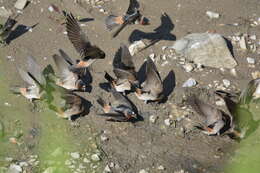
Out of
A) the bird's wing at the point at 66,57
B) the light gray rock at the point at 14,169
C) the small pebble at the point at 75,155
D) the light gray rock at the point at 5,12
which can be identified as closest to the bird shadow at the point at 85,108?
the bird's wing at the point at 66,57

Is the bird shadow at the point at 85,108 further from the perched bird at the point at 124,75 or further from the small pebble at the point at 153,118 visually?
the small pebble at the point at 153,118

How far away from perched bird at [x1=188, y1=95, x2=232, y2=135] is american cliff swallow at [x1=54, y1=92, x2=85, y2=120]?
1.35m

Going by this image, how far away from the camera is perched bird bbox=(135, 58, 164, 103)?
5.57 meters

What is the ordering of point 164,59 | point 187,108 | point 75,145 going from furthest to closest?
point 164,59, point 187,108, point 75,145

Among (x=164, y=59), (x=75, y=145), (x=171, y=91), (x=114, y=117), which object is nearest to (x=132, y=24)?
(x=164, y=59)

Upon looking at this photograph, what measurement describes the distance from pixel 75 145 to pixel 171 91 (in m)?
1.65

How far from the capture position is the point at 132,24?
7.00 m

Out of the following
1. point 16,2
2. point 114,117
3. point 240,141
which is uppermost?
point 16,2

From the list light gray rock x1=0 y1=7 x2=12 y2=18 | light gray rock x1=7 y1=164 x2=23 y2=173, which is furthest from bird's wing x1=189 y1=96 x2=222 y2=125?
light gray rock x1=0 y1=7 x2=12 y2=18

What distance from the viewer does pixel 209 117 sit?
209 inches

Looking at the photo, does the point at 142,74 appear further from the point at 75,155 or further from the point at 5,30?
the point at 5,30

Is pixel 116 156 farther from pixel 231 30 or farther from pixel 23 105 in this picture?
pixel 231 30

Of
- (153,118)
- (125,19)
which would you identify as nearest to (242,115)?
(153,118)

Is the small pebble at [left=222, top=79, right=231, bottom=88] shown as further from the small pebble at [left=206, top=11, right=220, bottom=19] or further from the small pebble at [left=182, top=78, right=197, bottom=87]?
the small pebble at [left=206, top=11, right=220, bottom=19]
